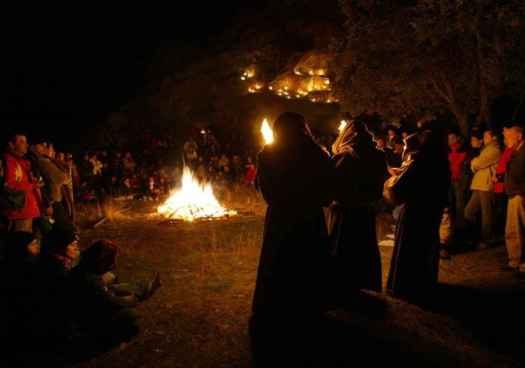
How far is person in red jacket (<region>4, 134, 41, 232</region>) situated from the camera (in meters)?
6.49

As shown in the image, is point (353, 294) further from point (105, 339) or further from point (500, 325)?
point (105, 339)

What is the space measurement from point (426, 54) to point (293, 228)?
35.5 feet

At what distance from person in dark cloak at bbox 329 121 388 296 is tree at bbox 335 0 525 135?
7340 mm

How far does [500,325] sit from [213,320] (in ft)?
10.8

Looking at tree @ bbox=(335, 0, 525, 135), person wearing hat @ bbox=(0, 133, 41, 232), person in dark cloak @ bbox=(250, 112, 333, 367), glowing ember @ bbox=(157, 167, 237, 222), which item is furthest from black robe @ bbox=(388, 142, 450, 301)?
tree @ bbox=(335, 0, 525, 135)

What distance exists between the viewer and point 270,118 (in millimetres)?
25672

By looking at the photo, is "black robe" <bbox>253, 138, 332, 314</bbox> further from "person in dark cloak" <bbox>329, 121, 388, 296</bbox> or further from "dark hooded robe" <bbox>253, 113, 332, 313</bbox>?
"person in dark cloak" <bbox>329, 121, 388, 296</bbox>

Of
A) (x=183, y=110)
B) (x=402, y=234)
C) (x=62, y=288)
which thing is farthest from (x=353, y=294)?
(x=183, y=110)

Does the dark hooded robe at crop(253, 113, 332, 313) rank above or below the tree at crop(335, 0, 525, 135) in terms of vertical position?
below

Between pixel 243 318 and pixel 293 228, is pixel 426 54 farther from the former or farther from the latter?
pixel 243 318

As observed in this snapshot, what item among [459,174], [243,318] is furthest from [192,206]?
[243,318]

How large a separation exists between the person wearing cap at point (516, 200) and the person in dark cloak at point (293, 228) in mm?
3383

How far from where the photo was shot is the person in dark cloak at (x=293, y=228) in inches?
184

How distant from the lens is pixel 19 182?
6613 mm
